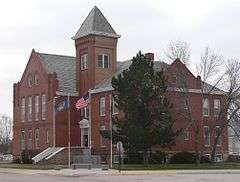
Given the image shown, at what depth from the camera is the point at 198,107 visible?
2741 inches

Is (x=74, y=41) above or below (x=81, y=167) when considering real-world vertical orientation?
above

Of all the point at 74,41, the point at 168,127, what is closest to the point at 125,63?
the point at 74,41

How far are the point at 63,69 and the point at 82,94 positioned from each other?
599 cm

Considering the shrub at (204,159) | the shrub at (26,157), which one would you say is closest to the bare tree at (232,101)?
the shrub at (204,159)

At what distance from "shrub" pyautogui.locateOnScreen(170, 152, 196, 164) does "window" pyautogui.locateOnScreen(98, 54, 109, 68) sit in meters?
15.5

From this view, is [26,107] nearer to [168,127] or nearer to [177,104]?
[177,104]

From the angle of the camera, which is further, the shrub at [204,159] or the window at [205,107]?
the window at [205,107]

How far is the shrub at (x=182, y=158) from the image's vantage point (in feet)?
212

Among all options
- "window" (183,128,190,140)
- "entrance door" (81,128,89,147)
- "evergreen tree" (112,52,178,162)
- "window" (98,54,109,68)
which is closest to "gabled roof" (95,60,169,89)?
"window" (98,54,109,68)

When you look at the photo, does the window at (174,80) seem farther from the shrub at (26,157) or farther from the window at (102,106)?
the shrub at (26,157)

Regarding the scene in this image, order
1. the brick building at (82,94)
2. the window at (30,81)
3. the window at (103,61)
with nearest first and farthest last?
the brick building at (82,94)
the window at (103,61)
the window at (30,81)

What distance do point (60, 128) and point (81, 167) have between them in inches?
889

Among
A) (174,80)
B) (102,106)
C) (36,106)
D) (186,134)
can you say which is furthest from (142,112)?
(36,106)

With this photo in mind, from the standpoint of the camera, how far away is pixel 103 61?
7381 cm
